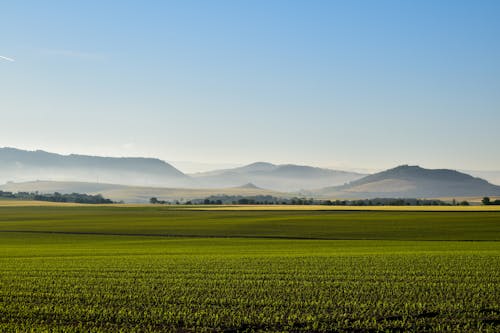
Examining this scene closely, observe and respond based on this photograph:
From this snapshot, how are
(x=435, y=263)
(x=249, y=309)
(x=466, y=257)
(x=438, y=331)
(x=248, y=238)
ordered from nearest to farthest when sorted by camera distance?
(x=438, y=331) < (x=249, y=309) < (x=435, y=263) < (x=466, y=257) < (x=248, y=238)

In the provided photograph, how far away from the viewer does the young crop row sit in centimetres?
1956

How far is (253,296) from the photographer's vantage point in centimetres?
2408

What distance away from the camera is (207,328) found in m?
19.0

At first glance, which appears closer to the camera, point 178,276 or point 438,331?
point 438,331

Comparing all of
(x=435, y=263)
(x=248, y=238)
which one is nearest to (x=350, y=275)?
(x=435, y=263)

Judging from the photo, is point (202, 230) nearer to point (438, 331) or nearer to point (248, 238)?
point (248, 238)

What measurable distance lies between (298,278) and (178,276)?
554 cm

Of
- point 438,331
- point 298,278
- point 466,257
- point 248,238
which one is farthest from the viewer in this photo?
point 248,238

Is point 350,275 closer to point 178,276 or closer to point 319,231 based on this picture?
point 178,276

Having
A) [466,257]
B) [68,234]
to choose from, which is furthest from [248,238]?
[466,257]

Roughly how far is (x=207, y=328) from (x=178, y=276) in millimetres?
11087

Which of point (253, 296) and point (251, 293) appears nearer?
point (253, 296)

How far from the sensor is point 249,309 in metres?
21.6

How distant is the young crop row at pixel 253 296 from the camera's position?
A: 19.6 metres
